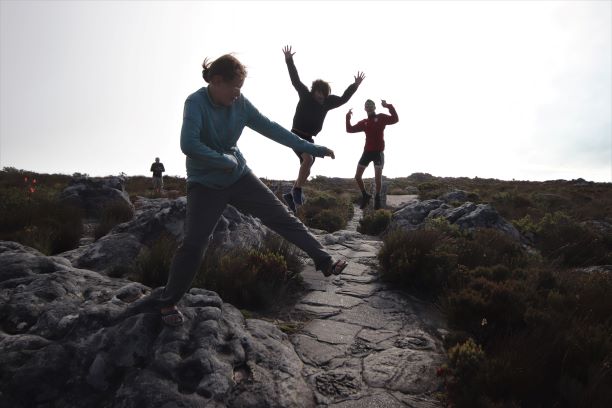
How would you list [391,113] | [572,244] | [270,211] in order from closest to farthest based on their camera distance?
1. [270,211]
2. [572,244]
3. [391,113]

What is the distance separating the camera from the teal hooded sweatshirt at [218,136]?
8.99 ft

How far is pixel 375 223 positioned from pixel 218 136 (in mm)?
7807

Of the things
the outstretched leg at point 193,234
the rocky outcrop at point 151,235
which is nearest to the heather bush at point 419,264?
the rocky outcrop at point 151,235

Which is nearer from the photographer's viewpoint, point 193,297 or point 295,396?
point 295,396

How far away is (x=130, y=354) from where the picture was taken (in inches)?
111

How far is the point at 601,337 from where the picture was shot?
3205mm

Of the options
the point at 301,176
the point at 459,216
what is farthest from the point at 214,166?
the point at 459,216

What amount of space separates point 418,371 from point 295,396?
112cm

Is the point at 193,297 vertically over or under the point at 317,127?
under

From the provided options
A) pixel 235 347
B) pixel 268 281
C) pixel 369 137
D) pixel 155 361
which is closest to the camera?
pixel 155 361

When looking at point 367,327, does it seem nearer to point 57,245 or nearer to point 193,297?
point 193,297

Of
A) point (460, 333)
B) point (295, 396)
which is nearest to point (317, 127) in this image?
point (460, 333)

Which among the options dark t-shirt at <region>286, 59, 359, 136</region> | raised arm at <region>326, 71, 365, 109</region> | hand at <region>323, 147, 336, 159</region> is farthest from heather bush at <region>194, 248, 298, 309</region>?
raised arm at <region>326, 71, 365, 109</region>

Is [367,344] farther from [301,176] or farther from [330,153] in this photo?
[301,176]
